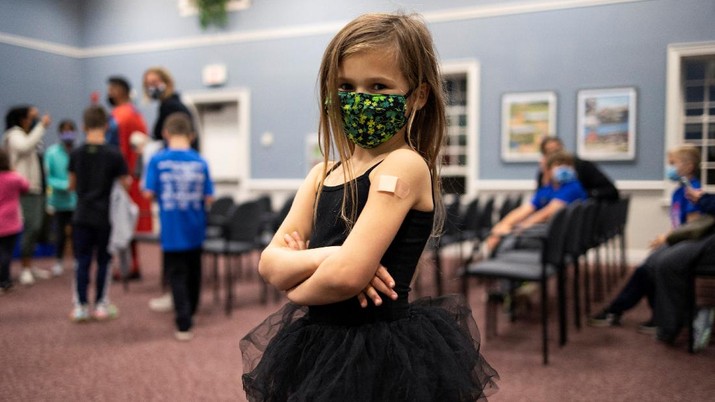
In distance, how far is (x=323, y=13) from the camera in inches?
291

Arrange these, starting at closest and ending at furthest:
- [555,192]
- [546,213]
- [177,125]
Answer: [177,125] → [546,213] → [555,192]

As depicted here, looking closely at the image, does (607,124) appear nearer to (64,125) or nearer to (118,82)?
(118,82)

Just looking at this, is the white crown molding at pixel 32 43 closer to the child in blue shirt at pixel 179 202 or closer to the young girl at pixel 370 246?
the child in blue shirt at pixel 179 202

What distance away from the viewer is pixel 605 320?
3.89 m

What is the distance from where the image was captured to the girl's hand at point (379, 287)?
1029mm

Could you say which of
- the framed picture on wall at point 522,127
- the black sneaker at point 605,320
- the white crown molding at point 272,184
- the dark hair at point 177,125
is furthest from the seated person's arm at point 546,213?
the white crown molding at point 272,184

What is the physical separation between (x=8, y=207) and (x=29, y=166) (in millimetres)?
1055

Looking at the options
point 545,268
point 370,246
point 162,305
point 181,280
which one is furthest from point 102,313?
point 370,246

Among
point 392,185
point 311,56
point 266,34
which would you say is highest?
point 266,34

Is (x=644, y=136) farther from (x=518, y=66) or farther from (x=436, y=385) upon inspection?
(x=436, y=385)

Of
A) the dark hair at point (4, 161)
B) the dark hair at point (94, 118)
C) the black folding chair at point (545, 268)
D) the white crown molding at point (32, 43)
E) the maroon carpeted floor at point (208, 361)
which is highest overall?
the white crown molding at point (32, 43)

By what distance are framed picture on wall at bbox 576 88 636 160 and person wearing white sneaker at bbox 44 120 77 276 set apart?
14.5 feet

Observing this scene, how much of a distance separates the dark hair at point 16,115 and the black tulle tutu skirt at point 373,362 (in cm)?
401

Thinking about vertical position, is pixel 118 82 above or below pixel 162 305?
above
